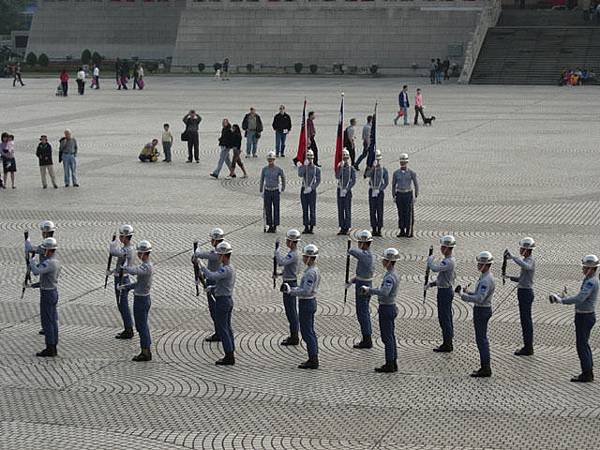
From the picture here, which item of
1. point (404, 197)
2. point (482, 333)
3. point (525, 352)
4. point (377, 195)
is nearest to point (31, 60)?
point (377, 195)

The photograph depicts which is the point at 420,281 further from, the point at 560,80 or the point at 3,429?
the point at 560,80

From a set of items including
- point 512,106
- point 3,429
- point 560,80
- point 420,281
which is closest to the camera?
point 3,429

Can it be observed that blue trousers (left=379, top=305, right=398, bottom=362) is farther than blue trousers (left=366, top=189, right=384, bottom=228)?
No

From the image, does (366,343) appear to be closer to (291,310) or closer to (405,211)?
(291,310)

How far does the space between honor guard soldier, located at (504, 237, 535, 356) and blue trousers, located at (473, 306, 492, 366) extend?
83 centimetres

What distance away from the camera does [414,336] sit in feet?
50.1

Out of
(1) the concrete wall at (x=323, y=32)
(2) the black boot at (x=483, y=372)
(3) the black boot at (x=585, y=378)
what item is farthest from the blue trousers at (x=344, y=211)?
(1) the concrete wall at (x=323, y=32)

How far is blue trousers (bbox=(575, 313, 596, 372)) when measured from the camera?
1347 cm

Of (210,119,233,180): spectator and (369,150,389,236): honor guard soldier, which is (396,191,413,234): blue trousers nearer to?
(369,150,389,236): honor guard soldier

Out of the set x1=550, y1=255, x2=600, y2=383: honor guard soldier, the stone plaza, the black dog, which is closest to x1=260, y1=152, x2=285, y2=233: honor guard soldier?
the stone plaza

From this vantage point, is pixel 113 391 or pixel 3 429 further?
pixel 113 391

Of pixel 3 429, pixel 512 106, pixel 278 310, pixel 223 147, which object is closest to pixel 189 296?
pixel 278 310

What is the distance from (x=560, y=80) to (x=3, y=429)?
53.8 meters

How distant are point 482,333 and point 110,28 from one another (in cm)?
7728
